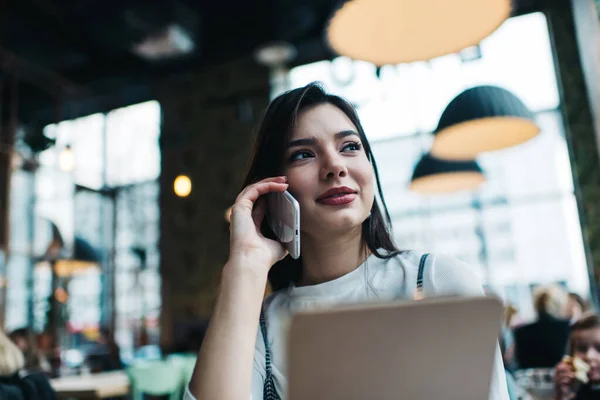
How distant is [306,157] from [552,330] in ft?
11.7

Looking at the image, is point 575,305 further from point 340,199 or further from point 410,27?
point 340,199

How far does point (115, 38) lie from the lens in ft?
23.5

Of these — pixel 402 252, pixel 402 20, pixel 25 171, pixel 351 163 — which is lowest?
pixel 402 252

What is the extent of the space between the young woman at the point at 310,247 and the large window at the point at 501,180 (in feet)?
20.8

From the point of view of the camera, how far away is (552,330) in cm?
399

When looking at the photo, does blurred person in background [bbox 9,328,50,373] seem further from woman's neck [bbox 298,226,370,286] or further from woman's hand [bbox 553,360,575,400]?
woman's neck [bbox 298,226,370,286]

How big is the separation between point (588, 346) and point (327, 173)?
173cm

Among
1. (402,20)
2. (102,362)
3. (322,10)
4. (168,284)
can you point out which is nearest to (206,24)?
(322,10)

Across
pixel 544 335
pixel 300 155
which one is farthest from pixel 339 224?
pixel 544 335

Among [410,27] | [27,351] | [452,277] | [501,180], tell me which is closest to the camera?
[452,277]

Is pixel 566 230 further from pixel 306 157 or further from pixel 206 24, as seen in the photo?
pixel 306 157

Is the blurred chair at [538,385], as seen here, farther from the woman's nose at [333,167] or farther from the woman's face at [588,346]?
the woman's nose at [333,167]

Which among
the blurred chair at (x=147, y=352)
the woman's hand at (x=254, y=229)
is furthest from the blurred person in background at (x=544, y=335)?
the blurred chair at (x=147, y=352)

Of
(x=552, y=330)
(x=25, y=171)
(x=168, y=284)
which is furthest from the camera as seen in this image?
(x=168, y=284)
